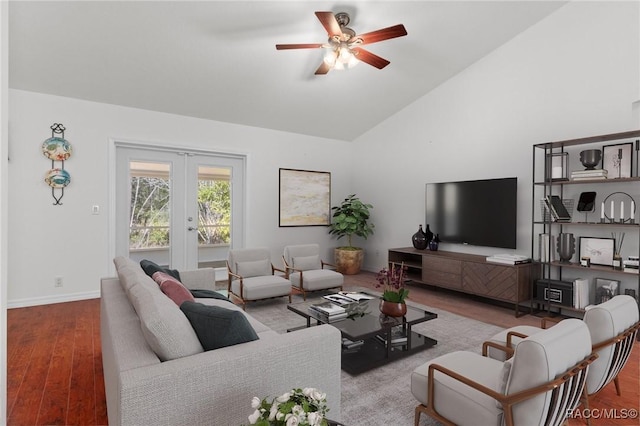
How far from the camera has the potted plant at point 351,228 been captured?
21.0 ft

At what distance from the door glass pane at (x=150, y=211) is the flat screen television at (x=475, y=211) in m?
4.21

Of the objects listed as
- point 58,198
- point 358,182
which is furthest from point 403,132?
point 58,198

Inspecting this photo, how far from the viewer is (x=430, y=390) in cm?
183

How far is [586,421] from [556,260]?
96.1 inches

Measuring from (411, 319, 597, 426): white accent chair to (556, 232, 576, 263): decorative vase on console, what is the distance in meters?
2.71

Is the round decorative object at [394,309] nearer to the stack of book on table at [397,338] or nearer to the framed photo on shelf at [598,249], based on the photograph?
the stack of book on table at [397,338]

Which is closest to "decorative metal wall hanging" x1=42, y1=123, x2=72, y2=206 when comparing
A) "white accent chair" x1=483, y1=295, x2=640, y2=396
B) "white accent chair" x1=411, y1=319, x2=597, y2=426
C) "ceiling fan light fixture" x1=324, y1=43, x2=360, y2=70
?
"ceiling fan light fixture" x1=324, y1=43, x2=360, y2=70

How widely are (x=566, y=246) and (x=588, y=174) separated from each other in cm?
84

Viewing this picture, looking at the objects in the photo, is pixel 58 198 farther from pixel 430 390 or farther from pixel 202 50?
pixel 430 390

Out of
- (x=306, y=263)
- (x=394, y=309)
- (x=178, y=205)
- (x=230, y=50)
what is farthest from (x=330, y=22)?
(x=178, y=205)

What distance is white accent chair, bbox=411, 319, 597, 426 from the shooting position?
4.64ft

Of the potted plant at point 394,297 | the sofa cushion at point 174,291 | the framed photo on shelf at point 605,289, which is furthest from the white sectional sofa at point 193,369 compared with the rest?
the framed photo on shelf at point 605,289

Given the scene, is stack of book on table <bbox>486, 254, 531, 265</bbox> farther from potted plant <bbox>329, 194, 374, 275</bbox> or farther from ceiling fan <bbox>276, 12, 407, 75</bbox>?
ceiling fan <bbox>276, 12, 407, 75</bbox>

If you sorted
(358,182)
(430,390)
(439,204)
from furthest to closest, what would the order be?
(358,182)
(439,204)
(430,390)
